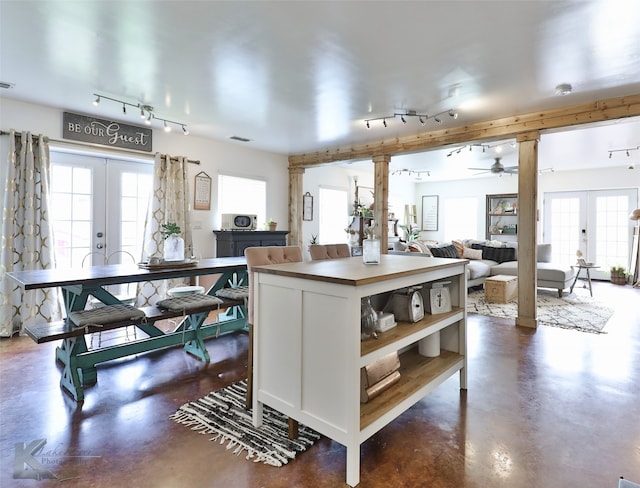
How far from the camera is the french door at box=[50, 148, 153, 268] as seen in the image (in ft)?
14.1

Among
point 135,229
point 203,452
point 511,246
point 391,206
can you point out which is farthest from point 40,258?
point 511,246

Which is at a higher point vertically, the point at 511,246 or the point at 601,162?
the point at 601,162

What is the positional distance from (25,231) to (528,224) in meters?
5.61

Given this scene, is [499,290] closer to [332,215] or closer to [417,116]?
[417,116]

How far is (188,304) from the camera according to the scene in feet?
9.40

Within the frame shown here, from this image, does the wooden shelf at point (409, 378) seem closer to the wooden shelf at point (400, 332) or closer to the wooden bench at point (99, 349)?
the wooden shelf at point (400, 332)

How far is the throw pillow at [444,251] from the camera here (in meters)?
6.65

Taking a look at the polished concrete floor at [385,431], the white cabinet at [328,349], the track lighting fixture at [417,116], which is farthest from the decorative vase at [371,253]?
the track lighting fixture at [417,116]

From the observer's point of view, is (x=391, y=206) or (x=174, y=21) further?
(x=391, y=206)

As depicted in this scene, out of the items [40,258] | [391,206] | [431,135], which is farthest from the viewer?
[391,206]

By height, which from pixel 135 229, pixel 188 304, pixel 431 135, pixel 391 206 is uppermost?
pixel 431 135

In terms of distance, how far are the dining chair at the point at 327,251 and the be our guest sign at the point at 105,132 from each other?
3.30 m

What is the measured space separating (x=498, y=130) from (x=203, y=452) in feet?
14.6

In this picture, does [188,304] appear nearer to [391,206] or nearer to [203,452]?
[203,452]
